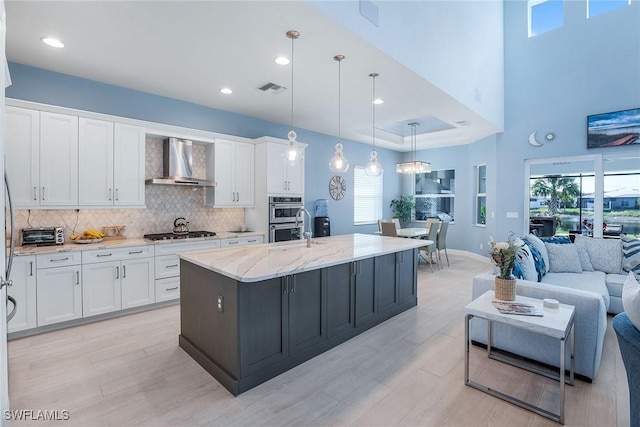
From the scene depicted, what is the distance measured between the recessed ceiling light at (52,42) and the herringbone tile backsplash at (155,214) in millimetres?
1527

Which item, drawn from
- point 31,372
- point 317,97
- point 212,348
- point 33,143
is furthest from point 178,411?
point 317,97

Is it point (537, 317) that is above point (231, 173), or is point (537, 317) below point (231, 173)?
below

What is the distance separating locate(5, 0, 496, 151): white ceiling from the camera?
8.25 ft

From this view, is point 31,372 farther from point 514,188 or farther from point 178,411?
point 514,188

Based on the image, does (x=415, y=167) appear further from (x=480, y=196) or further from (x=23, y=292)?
(x=23, y=292)

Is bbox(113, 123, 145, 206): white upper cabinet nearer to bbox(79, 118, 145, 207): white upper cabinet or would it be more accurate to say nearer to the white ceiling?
bbox(79, 118, 145, 207): white upper cabinet

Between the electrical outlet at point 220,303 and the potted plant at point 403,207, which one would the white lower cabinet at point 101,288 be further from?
the potted plant at point 403,207

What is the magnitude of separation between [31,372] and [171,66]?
10.4ft

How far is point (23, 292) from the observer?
3143 mm

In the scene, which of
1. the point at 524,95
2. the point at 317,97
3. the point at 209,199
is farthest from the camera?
the point at 524,95

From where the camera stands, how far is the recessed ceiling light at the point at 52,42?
2902mm

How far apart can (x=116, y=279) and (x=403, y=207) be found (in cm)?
690

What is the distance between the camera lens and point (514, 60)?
6.23 m

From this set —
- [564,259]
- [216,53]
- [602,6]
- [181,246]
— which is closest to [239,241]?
[181,246]
